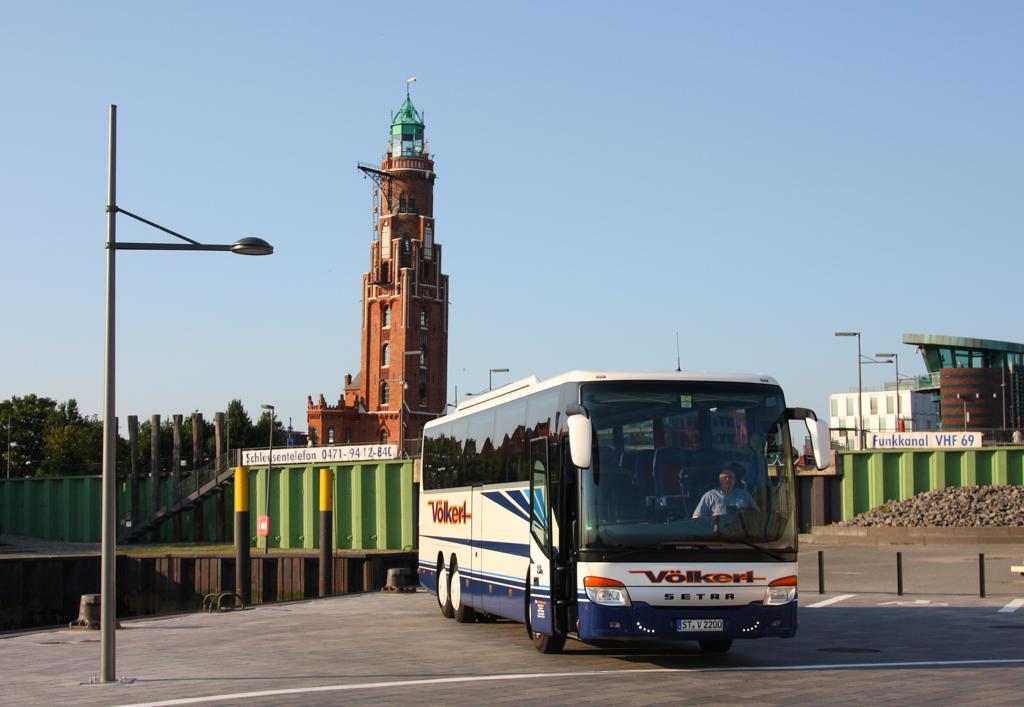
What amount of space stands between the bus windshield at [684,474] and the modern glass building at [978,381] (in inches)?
4275

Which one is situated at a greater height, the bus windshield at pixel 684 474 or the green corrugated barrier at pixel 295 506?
the bus windshield at pixel 684 474

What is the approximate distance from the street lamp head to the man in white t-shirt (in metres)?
5.34

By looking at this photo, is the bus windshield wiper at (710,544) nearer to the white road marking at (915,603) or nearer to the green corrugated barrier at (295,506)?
the white road marking at (915,603)

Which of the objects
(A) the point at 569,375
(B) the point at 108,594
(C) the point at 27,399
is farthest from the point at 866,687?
(C) the point at 27,399

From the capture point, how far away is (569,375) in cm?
1501

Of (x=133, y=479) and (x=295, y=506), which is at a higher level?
(x=133, y=479)

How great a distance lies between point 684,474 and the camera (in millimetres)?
13883

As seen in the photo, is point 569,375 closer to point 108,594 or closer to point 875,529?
point 108,594

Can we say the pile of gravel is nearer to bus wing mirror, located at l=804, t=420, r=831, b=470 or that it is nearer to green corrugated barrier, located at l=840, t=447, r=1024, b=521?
green corrugated barrier, located at l=840, t=447, r=1024, b=521

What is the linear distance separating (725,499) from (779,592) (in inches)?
44.8

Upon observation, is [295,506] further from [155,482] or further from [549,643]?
[549,643]

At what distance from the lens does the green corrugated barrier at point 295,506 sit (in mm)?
55656

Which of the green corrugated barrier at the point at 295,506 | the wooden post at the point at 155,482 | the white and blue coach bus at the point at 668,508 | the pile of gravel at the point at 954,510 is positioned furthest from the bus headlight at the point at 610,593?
the wooden post at the point at 155,482

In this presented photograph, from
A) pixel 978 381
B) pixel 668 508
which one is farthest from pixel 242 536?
pixel 978 381
